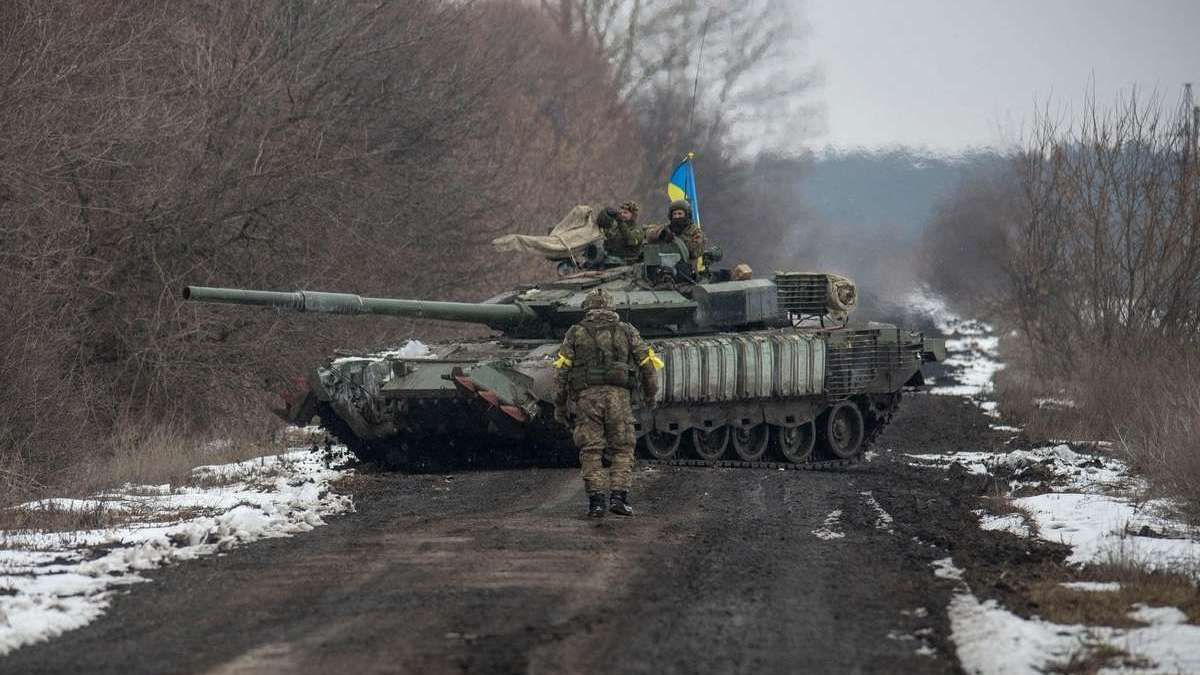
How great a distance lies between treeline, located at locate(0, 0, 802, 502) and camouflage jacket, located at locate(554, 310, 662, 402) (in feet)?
13.6

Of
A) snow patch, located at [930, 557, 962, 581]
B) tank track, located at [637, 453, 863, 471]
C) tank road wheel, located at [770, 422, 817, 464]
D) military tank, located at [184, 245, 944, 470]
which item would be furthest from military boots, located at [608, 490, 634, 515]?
tank road wheel, located at [770, 422, 817, 464]

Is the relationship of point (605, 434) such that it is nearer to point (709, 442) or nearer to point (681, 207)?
point (709, 442)

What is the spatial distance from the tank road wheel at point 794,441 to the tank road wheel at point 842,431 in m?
0.16

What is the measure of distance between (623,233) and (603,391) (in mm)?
6268

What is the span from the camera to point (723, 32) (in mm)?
Result: 44906

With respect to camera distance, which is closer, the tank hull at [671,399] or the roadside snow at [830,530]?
the roadside snow at [830,530]

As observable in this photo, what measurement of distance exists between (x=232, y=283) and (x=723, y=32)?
27213mm

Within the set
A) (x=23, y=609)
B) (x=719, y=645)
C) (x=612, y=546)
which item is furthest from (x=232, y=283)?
(x=719, y=645)

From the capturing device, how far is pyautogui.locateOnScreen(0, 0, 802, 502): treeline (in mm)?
14938

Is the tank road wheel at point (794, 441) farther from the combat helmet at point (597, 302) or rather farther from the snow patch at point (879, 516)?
the combat helmet at point (597, 302)

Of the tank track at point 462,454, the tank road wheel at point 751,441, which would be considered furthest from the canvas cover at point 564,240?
the tank road wheel at point 751,441

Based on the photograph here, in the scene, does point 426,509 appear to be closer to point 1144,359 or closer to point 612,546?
point 612,546

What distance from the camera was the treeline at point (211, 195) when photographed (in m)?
14.9

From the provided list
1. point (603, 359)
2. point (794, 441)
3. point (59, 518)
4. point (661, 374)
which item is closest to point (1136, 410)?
point (794, 441)
